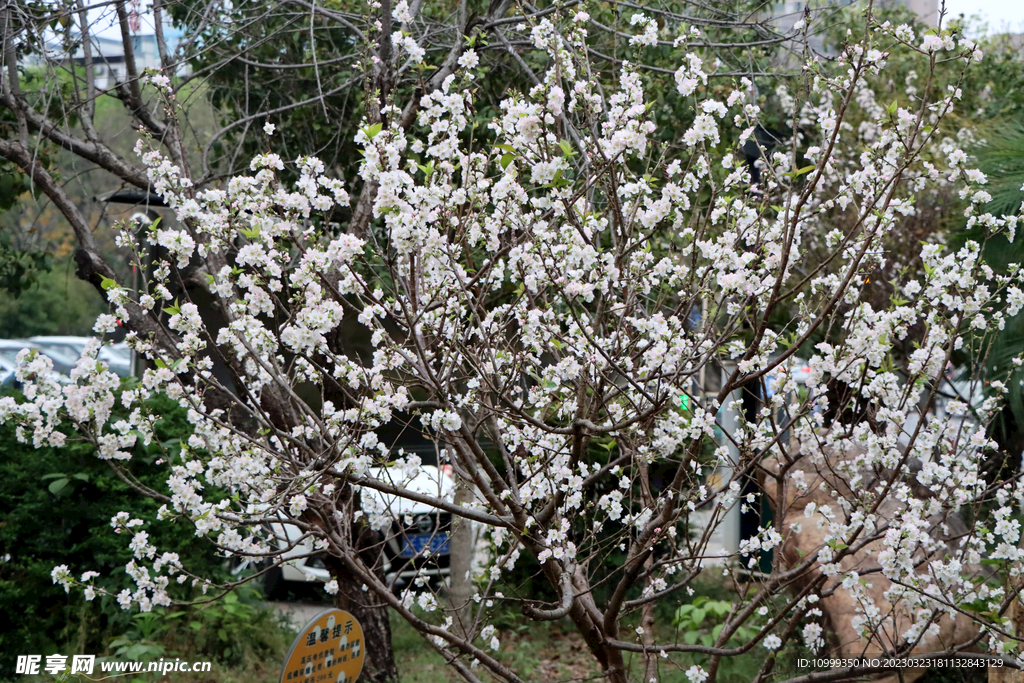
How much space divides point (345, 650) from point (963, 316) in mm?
2675

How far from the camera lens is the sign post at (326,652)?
3016 mm

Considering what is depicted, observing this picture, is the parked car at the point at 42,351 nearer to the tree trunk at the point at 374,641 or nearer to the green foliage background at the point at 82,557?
the green foliage background at the point at 82,557

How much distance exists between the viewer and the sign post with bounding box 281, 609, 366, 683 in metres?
3.02

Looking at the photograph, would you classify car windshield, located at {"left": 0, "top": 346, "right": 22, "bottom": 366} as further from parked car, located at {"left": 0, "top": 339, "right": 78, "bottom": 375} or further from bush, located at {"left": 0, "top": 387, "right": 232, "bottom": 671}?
bush, located at {"left": 0, "top": 387, "right": 232, "bottom": 671}

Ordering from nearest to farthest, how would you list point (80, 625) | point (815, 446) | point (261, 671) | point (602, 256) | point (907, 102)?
1. point (602, 256)
2. point (815, 446)
3. point (80, 625)
4. point (261, 671)
5. point (907, 102)

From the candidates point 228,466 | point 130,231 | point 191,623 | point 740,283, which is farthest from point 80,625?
point 740,283

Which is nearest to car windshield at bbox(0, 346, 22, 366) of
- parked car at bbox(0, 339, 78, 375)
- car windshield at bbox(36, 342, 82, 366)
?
parked car at bbox(0, 339, 78, 375)

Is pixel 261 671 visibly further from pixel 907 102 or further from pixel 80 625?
pixel 907 102

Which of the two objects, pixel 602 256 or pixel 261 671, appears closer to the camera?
pixel 602 256

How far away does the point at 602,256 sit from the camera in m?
3.03

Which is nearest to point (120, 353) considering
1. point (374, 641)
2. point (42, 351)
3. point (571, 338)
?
point (42, 351)
